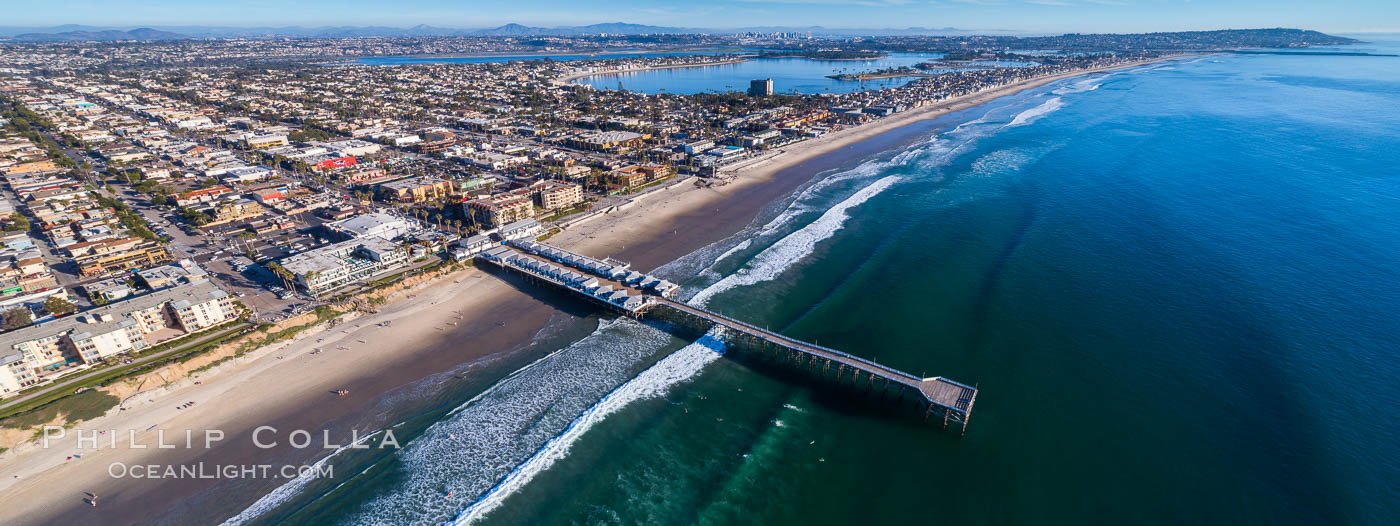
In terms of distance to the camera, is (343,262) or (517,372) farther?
(343,262)

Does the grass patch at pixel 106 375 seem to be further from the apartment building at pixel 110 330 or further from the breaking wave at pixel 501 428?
the breaking wave at pixel 501 428

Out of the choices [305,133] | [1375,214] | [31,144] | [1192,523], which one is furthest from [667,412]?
[31,144]

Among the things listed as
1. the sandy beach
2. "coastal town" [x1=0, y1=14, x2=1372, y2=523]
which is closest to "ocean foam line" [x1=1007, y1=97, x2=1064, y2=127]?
"coastal town" [x1=0, y1=14, x2=1372, y2=523]

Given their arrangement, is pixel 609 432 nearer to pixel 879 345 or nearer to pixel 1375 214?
pixel 879 345

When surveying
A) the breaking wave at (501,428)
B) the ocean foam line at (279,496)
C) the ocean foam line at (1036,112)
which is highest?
the ocean foam line at (1036,112)

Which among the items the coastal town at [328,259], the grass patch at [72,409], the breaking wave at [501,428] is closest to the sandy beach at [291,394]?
the coastal town at [328,259]

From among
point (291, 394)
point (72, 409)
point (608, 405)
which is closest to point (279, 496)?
point (291, 394)

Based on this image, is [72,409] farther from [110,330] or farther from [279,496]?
[279,496]
